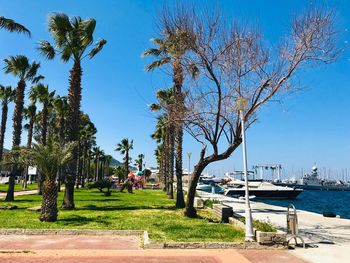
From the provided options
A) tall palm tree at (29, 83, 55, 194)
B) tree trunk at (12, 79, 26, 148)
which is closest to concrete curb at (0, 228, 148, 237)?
tree trunk at (12, 79, 26, 148)

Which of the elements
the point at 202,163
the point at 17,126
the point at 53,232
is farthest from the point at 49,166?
the point at 17,126

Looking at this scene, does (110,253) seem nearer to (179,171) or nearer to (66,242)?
(66,242)

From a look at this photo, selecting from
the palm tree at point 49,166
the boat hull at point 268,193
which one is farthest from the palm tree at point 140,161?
the palm tree at point 49,166

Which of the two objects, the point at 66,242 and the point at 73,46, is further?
the point at 73,46

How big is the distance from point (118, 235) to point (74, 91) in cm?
1250

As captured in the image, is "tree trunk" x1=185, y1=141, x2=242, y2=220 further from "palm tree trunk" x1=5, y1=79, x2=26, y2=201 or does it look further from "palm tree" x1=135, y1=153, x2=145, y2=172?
"palm tree" x1=135, y1=153, x2=145, y2=172

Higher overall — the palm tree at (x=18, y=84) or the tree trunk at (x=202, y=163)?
the palm tree at (x=18, y=84)

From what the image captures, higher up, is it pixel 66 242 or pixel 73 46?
pixel 73 46

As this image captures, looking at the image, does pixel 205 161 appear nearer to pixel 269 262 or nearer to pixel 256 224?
pixel 256 224

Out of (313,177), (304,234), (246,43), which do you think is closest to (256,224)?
(304,234)

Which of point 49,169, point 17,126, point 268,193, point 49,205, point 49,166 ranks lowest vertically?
point 268,193

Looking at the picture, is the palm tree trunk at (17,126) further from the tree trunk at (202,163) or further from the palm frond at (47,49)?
the tree trunk at (202,163)

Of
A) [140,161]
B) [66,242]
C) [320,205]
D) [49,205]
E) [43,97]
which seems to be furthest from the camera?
[140,161]

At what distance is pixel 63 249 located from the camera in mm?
9500
